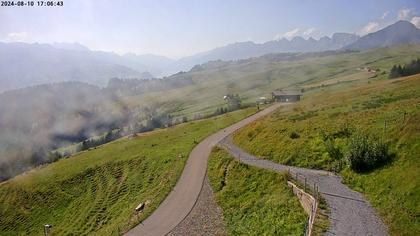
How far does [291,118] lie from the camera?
225 feet

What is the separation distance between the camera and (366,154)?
37469 mm

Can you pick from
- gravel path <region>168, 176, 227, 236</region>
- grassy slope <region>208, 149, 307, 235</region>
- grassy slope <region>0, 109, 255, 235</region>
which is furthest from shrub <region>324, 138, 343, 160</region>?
grassy slope <region>0, 109, 255, 235</region>

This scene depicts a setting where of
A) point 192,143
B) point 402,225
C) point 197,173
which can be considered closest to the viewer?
point 402,225

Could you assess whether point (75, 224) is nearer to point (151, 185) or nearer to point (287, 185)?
point (151, 185)

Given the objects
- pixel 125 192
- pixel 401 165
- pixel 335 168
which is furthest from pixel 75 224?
pixel 401 165

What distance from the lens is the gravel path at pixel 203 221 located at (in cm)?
3628

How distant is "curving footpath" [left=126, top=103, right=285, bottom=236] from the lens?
3888 cm

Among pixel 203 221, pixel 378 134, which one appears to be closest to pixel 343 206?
pixel 203 221

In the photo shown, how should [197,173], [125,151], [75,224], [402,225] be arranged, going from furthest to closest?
1. [125,151]
2. [75,224]
3. [197,173]
4. [402,225]

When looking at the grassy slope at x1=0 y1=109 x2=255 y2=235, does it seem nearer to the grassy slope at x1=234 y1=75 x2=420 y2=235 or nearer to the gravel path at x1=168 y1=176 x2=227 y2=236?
the gravel path at x1=168 y1=176 x2=227 y2=236

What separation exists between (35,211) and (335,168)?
58099 mm

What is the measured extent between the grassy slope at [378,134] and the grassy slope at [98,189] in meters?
14.8

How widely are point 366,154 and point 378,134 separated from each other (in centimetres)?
736

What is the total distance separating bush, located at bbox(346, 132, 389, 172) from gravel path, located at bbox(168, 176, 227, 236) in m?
14.9
